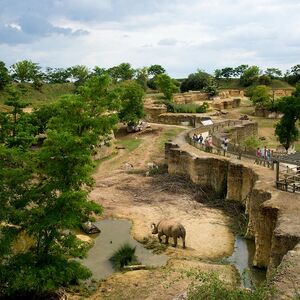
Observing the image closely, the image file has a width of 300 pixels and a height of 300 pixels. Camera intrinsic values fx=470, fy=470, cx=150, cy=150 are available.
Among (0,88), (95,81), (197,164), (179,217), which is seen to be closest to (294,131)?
(197,164)

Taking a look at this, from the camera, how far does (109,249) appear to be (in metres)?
24.6

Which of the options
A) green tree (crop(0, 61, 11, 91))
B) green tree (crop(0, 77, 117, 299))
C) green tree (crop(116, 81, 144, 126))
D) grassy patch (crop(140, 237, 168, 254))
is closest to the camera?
green tree (crop(0, 77, 117, 299))

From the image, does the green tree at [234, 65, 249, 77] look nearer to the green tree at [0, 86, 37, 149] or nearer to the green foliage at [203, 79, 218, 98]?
the green foliage at [203, 79, 218, 98]

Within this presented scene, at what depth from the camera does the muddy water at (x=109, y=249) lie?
22.2 meters

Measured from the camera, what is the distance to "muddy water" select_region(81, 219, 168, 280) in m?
22.2

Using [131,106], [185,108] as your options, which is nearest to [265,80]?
[185,108]

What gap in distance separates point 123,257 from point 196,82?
2915 inches

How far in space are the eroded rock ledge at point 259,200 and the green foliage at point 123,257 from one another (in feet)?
19.3

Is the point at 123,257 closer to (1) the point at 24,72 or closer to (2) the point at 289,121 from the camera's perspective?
(2) the point at 289,121

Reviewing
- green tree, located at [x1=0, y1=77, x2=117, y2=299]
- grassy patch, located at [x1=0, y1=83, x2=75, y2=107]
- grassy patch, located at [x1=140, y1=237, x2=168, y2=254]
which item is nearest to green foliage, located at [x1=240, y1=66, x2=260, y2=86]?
grassy patch, located at [x1=0, y1=83, x2=75, y2=107]

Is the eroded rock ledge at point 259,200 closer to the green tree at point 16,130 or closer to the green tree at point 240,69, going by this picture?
the green tree at point 16,130

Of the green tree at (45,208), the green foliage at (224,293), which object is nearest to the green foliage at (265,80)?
the green tree at (45,208)

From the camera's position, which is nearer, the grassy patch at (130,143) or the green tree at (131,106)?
the grassy patch at (130,143)

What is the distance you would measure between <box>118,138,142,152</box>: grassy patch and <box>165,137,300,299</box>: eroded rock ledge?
7868 mm
